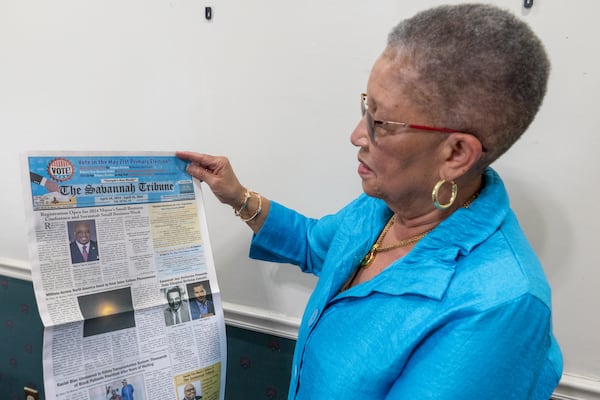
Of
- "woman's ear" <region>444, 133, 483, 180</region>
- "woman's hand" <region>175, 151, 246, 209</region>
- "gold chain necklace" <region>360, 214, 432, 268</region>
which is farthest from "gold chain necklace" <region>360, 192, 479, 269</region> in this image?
"woman's hand" <region>175, 151, 246, 209</region>

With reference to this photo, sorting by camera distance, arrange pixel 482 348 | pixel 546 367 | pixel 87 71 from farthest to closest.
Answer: pixel 87 71
pixel 546 367
pixel 482 348

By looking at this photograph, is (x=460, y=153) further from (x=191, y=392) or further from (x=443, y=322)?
(x=191, y=392)

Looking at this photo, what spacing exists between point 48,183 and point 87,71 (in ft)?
1.95

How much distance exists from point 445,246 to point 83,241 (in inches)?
24.1

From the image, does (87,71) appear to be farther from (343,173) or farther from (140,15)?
(343,173)

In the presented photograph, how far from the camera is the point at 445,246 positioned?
1.92 ft

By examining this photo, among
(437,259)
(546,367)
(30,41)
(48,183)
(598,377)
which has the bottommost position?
(598,377)

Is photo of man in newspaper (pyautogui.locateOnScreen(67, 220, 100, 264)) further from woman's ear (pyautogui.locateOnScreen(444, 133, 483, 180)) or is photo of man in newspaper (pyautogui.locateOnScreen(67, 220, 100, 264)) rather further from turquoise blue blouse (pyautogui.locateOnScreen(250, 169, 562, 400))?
woman's ear (pyautogui.locateOnScreen(444, 133, 483, 180))

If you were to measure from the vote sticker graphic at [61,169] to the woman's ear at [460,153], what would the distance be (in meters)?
0.63

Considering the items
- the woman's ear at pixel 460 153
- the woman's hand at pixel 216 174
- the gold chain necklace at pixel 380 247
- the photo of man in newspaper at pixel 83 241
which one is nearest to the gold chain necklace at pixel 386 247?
the gold chain necklace at pixel 380 247

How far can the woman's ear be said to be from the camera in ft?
1.78

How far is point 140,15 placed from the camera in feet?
3.34

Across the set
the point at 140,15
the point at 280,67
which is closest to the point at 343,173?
the point at 280,67

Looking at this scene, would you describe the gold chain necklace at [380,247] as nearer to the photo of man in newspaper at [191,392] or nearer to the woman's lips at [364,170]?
the woman's lips at [364,170]
